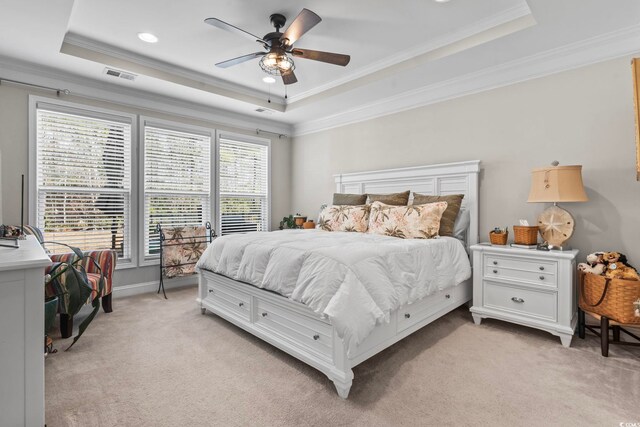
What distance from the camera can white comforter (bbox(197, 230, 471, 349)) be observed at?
1873 millimetres

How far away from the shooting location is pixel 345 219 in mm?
3758

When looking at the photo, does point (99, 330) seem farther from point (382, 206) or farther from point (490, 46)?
point (490, 46)

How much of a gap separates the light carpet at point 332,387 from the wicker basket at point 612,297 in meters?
0.32

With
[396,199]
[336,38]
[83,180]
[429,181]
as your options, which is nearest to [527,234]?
[429,181]

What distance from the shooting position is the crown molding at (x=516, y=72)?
270 cm

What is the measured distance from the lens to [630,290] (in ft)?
7.39

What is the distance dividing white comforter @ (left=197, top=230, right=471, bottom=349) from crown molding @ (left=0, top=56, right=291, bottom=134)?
2.42m

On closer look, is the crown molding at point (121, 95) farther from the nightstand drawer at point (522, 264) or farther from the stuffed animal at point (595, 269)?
the stuffed animal at point (595, 269)

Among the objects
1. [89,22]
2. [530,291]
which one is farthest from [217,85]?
[530,291]

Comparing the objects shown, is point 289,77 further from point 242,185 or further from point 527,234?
point 527,234

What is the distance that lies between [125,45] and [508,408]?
4.29 m

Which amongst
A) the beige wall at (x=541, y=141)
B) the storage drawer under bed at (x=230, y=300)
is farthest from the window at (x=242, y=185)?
the beige wall at (x=541, y=141)

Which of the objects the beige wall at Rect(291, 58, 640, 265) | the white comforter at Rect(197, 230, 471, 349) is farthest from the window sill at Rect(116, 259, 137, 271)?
the beige wall at Rect(291, 58, 640, 265)

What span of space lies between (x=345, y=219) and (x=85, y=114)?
10.6 feet
